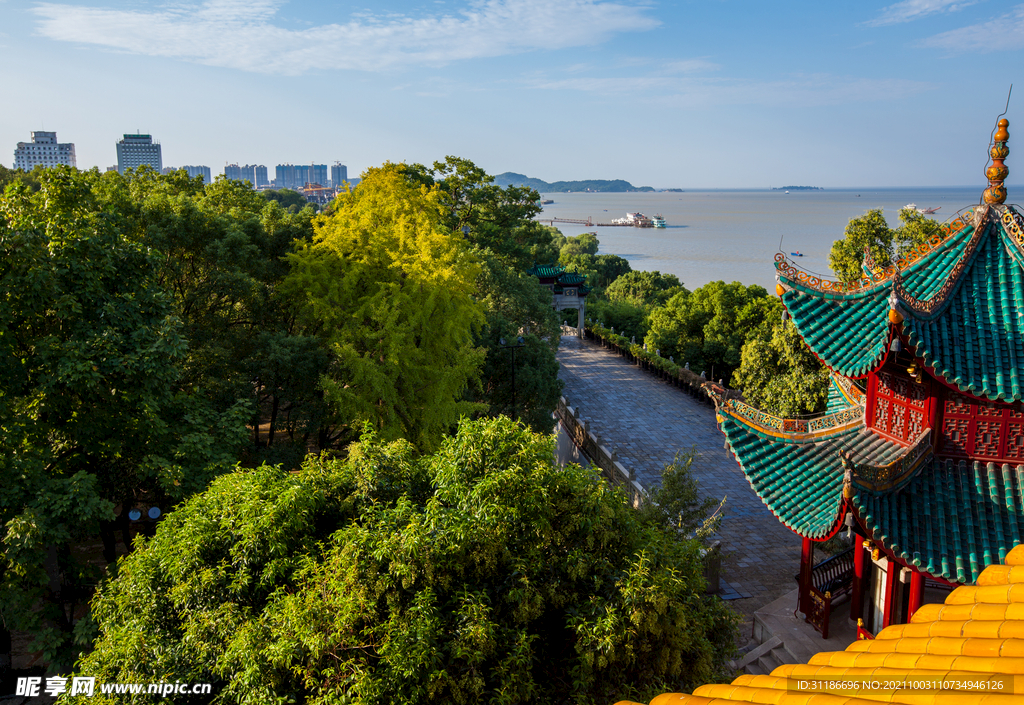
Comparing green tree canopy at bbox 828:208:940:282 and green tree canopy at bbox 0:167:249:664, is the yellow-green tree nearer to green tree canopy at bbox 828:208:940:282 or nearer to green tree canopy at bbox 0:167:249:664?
green tree canopy at bbox 0:167:249:664

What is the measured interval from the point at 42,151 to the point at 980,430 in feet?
606

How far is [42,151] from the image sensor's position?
15012 cm

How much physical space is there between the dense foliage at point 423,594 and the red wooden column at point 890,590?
4.31 m

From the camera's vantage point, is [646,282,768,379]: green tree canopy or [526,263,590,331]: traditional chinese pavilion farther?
[526,263,590,331]: traditional chinese pavilion

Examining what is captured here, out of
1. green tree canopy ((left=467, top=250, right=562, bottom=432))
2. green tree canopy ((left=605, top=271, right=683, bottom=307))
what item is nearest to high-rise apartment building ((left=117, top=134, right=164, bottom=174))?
green tree canopy ((left=605, top=271, right=683, bottom=307))

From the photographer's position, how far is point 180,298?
17.9m

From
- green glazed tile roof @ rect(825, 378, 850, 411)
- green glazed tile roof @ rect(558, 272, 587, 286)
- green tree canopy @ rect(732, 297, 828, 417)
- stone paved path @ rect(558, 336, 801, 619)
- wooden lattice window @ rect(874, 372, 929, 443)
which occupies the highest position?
green glazed tile roof @ rect(558, 272, 587, 286)

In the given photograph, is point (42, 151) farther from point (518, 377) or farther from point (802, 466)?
point (802, 466)

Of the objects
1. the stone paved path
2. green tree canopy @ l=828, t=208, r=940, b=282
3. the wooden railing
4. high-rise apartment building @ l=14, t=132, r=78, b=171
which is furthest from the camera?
high-rise apartment building @ l=14, t=132, r=78, b=171

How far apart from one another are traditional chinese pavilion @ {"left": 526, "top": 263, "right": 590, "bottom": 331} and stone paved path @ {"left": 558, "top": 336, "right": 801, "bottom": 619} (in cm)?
565

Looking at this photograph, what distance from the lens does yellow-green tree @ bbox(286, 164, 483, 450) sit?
686 inches

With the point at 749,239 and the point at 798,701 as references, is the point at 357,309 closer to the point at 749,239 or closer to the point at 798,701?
the point at 798,701

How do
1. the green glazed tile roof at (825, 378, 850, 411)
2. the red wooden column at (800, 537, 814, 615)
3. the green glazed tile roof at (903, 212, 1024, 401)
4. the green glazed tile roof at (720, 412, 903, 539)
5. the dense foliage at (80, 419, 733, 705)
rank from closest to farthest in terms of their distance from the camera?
the dense foliage at (80, 419, 733, 705)
the green glazed tile roof at (903, 212, 1024, 401)
the green glazed tile roof at (720, 412, 903, 539)
the red wooden column at (800, 537, 814, 615)
the green glazed tile roof at (825, 378, 850, 411)

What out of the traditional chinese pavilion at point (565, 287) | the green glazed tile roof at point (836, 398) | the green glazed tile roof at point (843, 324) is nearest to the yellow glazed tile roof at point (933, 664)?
the green glazed tile roof at point (843, 324)
